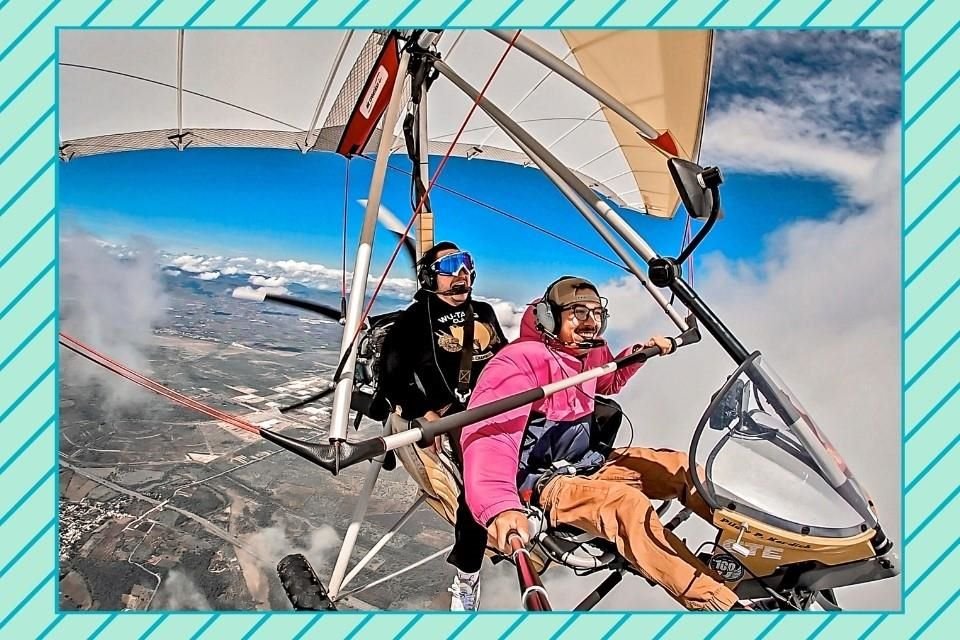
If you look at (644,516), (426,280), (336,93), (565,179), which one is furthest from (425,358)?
(336,93)

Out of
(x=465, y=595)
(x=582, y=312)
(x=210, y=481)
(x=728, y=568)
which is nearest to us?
(x=728, y=568)

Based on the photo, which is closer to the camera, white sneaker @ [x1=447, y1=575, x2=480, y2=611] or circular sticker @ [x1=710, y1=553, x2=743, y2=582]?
circular sticker @ [x1=710, y1=553, x2=743, y2=582]

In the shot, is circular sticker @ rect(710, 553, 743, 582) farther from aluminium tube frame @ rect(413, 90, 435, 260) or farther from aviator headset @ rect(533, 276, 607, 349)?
aluminium tube frame @ rect(413, 90, 435, 260)

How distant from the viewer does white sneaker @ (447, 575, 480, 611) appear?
68.2 inches

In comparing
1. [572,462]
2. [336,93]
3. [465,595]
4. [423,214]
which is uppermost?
[336,93]

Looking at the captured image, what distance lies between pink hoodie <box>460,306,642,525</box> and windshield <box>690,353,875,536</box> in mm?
310

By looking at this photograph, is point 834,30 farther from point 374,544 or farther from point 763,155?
point 374,544

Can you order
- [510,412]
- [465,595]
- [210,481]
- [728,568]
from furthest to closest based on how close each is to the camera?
[210,481] < [465,595] < [510,412] < [728,568]

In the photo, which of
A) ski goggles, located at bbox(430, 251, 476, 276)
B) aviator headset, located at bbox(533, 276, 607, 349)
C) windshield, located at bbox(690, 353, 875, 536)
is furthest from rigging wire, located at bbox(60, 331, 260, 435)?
windshield, located at bbox(690, 353, 875, 536)

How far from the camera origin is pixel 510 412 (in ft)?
4.98

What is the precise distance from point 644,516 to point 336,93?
4.51 feet

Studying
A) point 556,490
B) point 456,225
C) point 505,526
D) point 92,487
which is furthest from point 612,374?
point 92,487

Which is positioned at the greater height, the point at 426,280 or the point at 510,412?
the point at 426,280

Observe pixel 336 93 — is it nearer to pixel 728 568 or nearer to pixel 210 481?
pixel 210 481
